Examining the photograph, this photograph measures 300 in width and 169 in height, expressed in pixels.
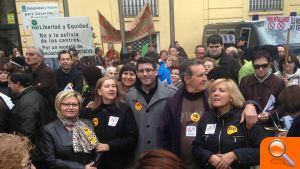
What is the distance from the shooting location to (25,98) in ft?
12.4

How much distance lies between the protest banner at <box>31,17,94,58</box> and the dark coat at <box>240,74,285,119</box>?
307 centimetres

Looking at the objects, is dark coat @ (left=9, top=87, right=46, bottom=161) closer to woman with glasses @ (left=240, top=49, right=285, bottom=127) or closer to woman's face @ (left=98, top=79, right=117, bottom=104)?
woman's face @ (left=98, top=79, right=117, bottom=104)

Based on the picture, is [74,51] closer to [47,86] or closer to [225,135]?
[47,86]

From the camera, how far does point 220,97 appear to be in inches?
117

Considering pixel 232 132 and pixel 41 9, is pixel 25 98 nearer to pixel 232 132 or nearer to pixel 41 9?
pixel 232 132

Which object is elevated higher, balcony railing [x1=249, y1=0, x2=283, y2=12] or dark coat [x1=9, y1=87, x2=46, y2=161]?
balcony railing [x1=249, y1=0, x2=283, y2=12]

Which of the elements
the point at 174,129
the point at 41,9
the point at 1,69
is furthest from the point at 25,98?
the point at 41,9

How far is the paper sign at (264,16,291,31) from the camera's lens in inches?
249

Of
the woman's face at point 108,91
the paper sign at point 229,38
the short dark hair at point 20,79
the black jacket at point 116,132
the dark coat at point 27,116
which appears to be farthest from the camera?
the paper sign at point 229,38

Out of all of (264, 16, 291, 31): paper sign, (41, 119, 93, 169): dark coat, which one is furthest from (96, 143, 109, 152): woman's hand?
(264, 16, 291, 31): paper sign

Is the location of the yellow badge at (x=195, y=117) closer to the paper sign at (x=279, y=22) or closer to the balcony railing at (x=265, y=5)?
the paper sign at (x=279, y=22)

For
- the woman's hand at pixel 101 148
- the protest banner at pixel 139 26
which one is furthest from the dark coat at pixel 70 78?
the protest banner at pixel 139 26

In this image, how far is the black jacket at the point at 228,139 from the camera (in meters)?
2.71

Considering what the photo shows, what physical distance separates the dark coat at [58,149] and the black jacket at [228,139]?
3.44 feet
